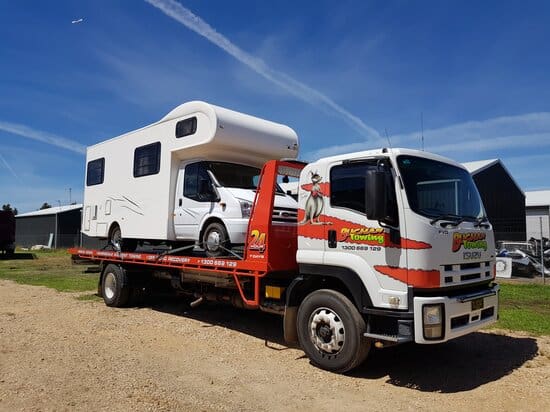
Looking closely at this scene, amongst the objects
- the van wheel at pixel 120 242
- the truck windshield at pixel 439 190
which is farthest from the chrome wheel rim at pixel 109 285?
the truck windshield at pixel 439 190

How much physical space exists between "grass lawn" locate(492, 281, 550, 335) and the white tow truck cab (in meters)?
2.84

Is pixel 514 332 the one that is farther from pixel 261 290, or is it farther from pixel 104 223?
pixel 104 223

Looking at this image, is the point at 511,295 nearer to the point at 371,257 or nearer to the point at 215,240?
the point at 215,240

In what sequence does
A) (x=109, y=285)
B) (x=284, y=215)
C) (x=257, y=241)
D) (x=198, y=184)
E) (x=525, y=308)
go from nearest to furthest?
(x=257, y=241)
(x=284, y=215)
(x=198, y=184)
(x=525, y=308)
(x=109, y=285)

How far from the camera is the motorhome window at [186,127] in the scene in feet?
29.3

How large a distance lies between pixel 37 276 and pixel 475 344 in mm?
15740

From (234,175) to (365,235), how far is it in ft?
12.5

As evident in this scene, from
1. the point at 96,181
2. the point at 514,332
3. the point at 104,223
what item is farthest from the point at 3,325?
the point at 514,332

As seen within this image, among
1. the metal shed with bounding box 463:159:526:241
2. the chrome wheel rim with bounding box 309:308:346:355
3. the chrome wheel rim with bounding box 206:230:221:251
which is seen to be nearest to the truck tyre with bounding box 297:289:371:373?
the chrome wheel rim with bounding box 309:308:346:355

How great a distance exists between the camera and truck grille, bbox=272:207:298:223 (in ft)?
23.8

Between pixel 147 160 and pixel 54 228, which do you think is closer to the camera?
pixel 147 160

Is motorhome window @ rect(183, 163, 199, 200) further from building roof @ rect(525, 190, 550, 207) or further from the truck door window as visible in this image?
building roof @ rect(525, 190, 550, 207)

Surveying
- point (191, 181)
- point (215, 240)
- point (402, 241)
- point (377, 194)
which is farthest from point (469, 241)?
point (191, 181)

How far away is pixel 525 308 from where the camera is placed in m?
10.5
